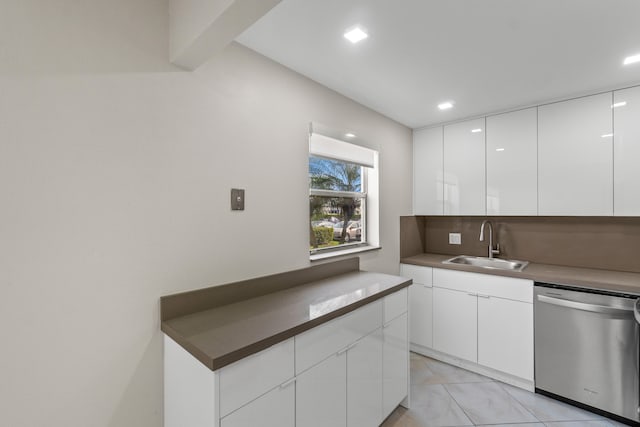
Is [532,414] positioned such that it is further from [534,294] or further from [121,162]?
[121,162]

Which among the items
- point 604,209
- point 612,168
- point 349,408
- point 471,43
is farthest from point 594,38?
point 349,408

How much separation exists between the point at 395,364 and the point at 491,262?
1.65 metres

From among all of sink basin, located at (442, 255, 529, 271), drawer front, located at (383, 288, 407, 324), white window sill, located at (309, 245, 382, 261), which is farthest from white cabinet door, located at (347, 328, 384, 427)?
sink basin, located at (442, 255, 529, 271)

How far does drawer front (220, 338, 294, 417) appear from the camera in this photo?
3.29ft

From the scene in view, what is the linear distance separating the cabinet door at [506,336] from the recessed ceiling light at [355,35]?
2.27 meters

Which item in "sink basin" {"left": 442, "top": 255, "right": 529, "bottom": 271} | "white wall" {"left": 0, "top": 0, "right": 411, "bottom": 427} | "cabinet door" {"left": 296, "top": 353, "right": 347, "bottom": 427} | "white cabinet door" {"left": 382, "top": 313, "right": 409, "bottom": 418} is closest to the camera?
"white wall" {"left": 0, "top": 0, "right": 411, "bottom": 427}

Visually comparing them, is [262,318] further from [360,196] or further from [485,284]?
[485,284]

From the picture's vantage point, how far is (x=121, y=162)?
118 centimetres

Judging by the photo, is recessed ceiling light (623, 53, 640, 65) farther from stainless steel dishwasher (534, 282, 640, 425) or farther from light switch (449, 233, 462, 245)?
light switch (449, 233, 462, 245)

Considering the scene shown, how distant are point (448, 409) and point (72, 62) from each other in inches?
114

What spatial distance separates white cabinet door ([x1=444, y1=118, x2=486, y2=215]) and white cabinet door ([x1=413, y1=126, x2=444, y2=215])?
0.23ft

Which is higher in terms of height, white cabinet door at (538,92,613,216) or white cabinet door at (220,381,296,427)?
white cabinet door at (538,92,613,216)

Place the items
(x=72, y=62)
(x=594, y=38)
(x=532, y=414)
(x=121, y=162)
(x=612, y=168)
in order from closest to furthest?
(x=72, y=62) < (x=121, y=162) < (x=594, y=38) < (x=532, y=414) < (x=612, y=168)

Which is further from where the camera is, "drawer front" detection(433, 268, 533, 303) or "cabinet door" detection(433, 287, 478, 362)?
"cabinet door" detection(433, 287, 478, 362)
